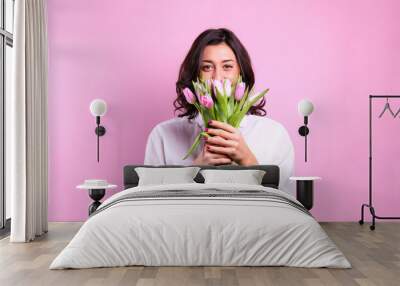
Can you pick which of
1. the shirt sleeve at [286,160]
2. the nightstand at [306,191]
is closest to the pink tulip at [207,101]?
the shirt sleeve at [286,160]

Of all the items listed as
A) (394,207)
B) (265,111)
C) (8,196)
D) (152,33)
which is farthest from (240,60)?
(8,196)

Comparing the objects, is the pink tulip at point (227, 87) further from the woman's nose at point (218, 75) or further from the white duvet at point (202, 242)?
the white duvet at point (202, 242)

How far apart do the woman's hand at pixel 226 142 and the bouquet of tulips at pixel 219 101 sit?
7 cm

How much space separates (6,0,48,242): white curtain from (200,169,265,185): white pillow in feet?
5.76

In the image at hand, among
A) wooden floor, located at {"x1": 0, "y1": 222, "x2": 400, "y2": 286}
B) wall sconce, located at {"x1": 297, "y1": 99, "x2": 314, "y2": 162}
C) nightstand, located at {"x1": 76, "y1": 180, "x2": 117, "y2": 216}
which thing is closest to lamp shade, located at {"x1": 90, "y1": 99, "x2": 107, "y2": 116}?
nightstand, located at {"x1": 76, "y1": 180, "x2": 117, "y2": 216}

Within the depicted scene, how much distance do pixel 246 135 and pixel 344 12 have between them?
6.06 ft

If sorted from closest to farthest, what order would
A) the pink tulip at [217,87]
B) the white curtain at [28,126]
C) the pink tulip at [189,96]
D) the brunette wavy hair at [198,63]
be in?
the white curtain at [28,126] → the pink tulip at [217,87] → the pink tulip at [189,96] → the brunette wavy hair at [198,63]

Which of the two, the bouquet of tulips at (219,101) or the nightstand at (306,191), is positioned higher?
the bouquet of tulips at (219,101)

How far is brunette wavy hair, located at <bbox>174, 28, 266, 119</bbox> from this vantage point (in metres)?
6.73

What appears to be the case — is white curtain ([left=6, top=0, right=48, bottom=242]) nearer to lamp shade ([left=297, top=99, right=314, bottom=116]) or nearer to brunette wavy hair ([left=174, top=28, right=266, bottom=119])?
brunette wavy hair ([left=174, top=28, right=266, bottom=119])

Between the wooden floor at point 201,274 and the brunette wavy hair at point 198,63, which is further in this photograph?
the brunette wavy hair at point 198,63

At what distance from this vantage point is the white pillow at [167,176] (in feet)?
19.7

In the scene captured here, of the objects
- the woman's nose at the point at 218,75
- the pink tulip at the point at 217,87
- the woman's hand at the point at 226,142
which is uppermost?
the woman's nose at the point at 218,75

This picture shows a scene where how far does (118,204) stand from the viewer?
4.66 metres
